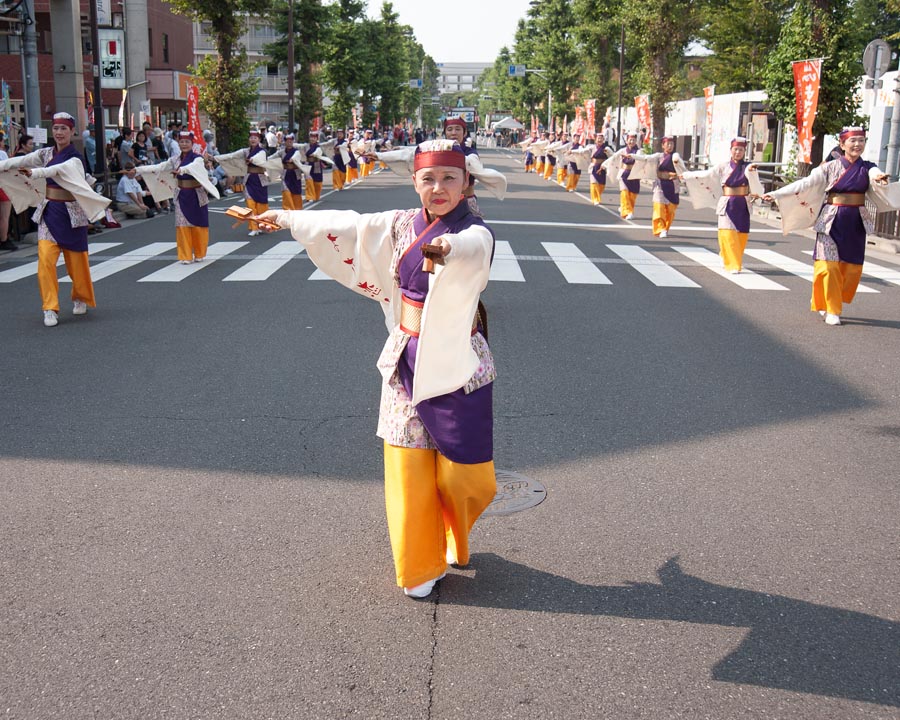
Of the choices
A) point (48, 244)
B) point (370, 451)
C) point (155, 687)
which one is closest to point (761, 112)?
point (48, 244)

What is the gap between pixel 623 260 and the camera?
14727 millimetres

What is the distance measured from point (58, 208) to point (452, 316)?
7.12m

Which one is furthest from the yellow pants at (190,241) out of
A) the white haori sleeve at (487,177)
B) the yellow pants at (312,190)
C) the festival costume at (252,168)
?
the yellow pants at (312,190)

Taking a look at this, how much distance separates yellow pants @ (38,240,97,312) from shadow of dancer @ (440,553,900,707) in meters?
6.63

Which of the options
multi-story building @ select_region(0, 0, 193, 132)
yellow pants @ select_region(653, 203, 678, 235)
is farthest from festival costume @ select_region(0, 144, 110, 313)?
multi-story building @ select_region(0, 0, 193, 132)

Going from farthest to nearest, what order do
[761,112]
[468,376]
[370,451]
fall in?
[761,112] → [370,451] → [468,376]

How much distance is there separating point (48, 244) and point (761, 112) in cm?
2986

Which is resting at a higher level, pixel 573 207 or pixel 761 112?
pixel 761 112

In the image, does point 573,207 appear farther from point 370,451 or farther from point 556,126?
point 556,126

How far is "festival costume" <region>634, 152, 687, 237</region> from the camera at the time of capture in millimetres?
16748

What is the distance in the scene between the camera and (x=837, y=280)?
9992 mm

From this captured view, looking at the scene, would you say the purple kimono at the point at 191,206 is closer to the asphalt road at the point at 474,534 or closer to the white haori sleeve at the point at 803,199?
the asphalt road at the point at 474,534

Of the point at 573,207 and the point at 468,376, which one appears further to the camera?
the point at 573,207

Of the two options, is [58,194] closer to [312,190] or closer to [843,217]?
[843,217]
